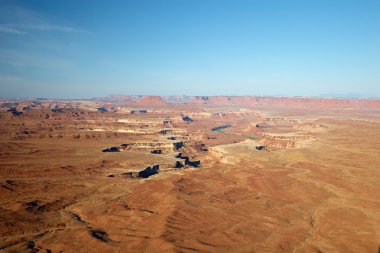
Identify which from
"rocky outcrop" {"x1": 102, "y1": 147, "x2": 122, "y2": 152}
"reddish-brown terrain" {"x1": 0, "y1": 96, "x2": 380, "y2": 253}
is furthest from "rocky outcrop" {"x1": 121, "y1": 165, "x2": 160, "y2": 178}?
"rocky outcrop" {"x1": 102, "y1": 147, "x2": 122, "y2": 152}

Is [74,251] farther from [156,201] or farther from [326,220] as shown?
[326,220]

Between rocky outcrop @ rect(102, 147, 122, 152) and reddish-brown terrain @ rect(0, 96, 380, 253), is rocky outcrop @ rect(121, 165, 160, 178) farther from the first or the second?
rocky outcrop @ rect(102, 147, 122, 152)

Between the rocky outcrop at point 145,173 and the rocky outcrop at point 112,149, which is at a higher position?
the rocky outcrop at point 112,149

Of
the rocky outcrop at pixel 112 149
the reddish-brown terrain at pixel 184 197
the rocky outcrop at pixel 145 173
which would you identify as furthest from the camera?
the rocky outcrop at pixel 112 149

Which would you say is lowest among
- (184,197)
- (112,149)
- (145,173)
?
(145,173)

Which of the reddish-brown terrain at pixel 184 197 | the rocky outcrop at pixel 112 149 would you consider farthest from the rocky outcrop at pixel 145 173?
the rocky outcrop at pixel 112 149

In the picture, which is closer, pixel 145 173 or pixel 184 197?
pixel 184 197

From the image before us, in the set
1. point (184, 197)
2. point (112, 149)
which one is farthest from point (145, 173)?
point (112, 149)

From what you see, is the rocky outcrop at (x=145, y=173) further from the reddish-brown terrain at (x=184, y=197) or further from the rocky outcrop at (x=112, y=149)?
the rocky outcrop at (x=112, y=149)

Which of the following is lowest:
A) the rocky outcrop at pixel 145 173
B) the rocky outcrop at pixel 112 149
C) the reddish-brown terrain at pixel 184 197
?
the rocky outcrop at pixel 145 173

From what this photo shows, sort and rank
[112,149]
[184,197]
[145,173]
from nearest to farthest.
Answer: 1. [184,197]
2. [145,173]
3. [112,149]

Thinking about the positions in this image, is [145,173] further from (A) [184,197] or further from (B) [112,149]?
(B) [112,149]
